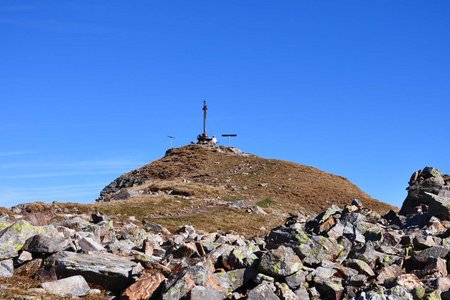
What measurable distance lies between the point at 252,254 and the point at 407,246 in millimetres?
7213

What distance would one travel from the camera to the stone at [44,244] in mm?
19266

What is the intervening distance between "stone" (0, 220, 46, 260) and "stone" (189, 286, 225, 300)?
745cm

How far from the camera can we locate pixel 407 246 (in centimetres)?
2205

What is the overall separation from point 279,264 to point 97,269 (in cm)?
614

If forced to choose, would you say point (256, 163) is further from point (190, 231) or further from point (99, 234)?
point (99, 234)

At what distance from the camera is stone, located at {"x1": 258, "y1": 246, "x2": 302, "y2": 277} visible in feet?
58.2

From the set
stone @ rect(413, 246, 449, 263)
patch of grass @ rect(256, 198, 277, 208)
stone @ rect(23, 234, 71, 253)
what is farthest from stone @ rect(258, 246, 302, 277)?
patch of grass @ rect(256, 198, 277, 208)

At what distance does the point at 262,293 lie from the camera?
16.4 meters

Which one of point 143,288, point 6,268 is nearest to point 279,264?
point 143,288

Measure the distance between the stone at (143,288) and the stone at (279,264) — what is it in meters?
3.50

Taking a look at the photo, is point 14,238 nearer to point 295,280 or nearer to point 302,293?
point 295,280

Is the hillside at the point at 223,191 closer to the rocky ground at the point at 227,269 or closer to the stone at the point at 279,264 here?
the rocky ground at the point at 227,269

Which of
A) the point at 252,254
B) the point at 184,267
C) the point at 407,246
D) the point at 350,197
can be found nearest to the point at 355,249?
the point at 407,246

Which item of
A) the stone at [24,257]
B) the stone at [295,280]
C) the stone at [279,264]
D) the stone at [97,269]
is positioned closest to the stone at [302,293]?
the stone at [295,280]
